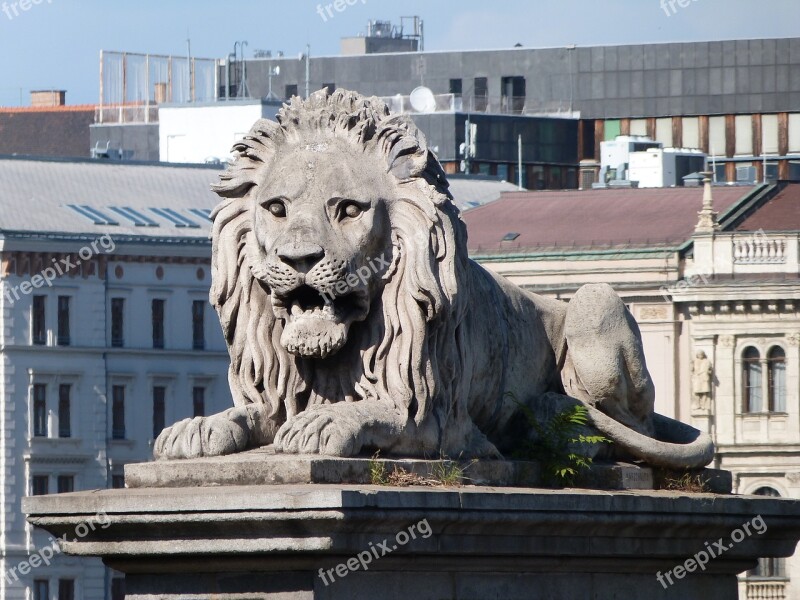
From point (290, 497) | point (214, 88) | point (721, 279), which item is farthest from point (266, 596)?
point (214, 88)

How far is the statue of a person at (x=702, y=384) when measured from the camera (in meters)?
76.6

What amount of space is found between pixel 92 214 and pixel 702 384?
16971 millimetres

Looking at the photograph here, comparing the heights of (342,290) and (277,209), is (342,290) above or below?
below

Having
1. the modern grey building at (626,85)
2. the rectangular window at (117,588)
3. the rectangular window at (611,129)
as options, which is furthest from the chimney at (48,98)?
the rectangular window at (117,588)

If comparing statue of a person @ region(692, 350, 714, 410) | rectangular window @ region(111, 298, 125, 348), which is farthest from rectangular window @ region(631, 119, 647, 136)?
statue of a person @ region(692, 350, 714, 410)

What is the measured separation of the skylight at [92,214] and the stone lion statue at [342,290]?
230 ft

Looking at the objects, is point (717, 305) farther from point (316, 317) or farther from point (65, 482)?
point (316, 317)

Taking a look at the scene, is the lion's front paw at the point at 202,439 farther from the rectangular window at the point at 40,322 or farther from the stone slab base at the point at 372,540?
the rectangular window at the point at 40,322

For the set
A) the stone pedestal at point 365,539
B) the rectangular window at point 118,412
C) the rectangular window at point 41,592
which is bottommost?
the rectangular window at point 41,592

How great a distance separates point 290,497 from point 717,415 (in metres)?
65.3

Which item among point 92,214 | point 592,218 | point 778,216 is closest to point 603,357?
point 778,216

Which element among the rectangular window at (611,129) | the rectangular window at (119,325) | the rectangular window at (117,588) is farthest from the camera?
the rectangular window at (611,129)

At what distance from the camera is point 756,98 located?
117m

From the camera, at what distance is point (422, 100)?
106 meters
